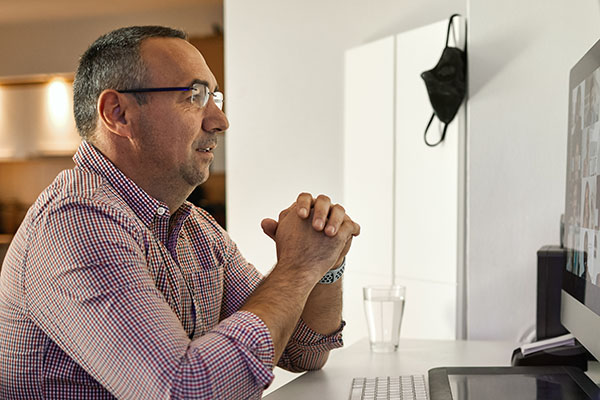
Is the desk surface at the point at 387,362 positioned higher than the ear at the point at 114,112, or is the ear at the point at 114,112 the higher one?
the ear at the point at 114,112

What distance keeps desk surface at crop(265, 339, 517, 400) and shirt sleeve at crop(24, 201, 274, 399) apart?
0.31 m

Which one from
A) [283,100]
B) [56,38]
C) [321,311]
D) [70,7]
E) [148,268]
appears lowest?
[321,311]

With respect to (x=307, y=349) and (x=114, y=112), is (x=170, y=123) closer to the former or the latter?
(x=114, y=112)

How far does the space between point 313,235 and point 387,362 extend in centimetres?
49

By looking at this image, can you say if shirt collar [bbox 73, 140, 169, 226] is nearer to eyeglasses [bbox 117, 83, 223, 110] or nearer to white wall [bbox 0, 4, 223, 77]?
eyeglasses [bbox 117, 83, 223, 110]

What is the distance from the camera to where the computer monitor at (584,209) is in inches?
42.5

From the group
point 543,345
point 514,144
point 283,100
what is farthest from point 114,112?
point 283,100

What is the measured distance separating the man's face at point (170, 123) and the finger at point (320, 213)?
22cm

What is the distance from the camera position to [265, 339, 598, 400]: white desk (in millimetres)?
1302

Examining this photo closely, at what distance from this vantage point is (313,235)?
120 cm

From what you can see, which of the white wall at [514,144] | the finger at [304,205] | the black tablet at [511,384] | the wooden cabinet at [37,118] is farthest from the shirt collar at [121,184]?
the wooden cabinet at [37,118]

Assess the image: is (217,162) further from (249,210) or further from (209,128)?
(209,128)

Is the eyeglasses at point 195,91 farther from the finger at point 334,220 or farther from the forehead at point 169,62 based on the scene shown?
the finger at point 334,220

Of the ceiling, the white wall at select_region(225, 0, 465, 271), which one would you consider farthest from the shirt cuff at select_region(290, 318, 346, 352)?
the ceiling
